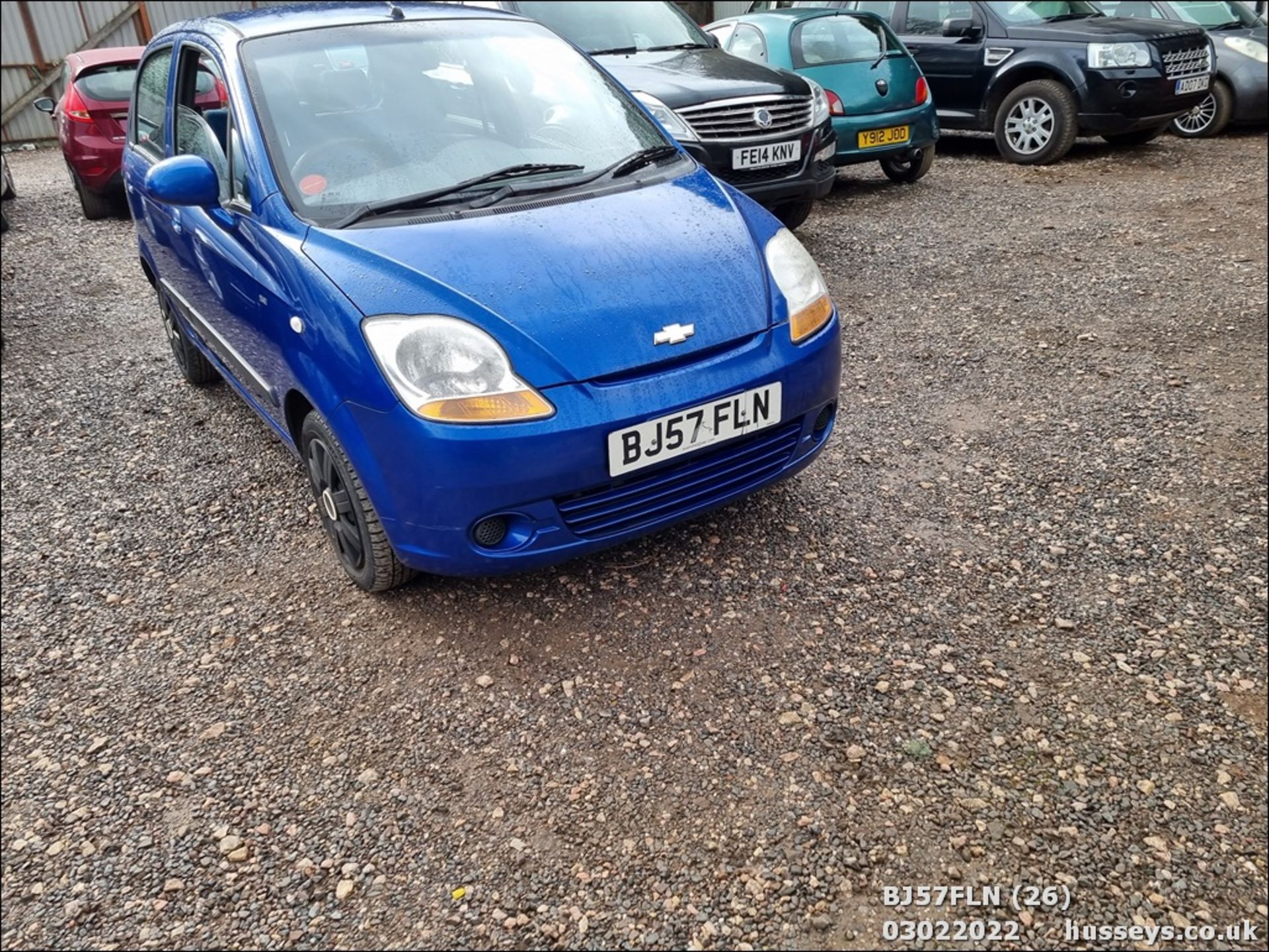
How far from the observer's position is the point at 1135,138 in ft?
29.0

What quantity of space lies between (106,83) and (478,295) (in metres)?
7.51

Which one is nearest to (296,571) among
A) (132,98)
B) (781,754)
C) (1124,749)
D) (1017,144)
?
(781,754)

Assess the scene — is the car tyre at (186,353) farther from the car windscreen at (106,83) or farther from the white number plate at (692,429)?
the car windscreen at (106,83)

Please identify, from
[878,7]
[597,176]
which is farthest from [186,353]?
[878,7]

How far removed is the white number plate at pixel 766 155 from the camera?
5.60 meters

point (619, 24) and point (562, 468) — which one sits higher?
point (619, 24)

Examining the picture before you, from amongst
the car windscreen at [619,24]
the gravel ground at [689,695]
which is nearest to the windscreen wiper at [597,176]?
the gravel ground at [689,695]

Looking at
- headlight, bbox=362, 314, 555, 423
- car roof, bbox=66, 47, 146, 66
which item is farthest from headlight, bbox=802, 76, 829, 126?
car roof, bbox=66, 47, 146, 66

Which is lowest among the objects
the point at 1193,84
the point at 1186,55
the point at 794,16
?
the point at 1193,84

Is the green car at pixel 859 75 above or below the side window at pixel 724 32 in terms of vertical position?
below

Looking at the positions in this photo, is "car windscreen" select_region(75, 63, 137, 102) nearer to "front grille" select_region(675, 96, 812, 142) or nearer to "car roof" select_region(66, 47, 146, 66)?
"car roof" select_region(66, 47, 146, 66)

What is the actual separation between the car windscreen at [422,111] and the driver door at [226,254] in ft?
0.59

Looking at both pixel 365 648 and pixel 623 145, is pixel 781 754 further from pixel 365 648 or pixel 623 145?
pixel 623 145

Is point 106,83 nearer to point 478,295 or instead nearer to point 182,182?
point 182,182
